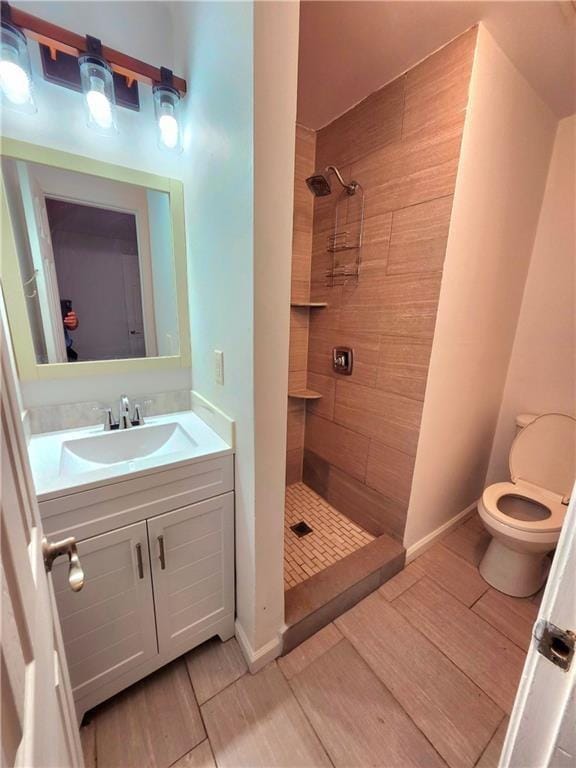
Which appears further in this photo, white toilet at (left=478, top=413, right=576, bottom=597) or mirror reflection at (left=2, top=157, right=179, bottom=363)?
white toilet at (left=478, top=413, right=576, bottom=597)

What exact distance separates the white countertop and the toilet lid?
5.62 feet

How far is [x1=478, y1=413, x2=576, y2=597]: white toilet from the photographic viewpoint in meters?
1.51

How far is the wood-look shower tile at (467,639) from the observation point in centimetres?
124

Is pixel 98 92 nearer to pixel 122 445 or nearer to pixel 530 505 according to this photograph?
pixel 122 445

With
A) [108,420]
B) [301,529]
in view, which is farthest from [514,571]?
[108,420]

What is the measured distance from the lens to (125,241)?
4.66 feet

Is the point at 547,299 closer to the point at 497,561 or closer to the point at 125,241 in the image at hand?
the point at 497,561

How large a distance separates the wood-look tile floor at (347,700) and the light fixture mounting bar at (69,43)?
233 cm

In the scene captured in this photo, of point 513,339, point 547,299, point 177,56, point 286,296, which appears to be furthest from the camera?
point 513,339

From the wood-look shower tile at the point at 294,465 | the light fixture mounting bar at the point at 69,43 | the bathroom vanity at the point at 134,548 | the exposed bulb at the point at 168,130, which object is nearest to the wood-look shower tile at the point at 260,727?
the bathroom vanity at the point at 134,548

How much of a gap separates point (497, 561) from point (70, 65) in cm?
290

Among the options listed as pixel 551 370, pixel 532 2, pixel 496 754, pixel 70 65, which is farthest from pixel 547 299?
pixel 70 65

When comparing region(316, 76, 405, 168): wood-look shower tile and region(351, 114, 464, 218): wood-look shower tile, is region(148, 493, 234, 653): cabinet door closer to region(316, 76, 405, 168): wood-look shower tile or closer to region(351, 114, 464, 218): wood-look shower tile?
region(351, 114, 464, 218): wood-look shower tile

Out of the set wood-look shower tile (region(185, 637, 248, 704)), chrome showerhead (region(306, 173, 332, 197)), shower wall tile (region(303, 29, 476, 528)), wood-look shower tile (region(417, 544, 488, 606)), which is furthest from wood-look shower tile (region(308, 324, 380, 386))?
wood-look shower tile (region(185, 637, 248, 704))
